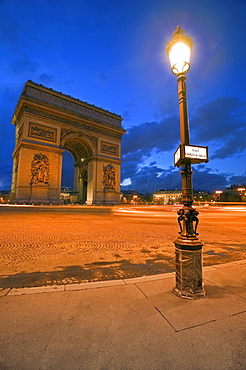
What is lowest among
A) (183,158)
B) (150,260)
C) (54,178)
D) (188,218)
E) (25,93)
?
(150,260)

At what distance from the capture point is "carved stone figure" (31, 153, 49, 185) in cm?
2811

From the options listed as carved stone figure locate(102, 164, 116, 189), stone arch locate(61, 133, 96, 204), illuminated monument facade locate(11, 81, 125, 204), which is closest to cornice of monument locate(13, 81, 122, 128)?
illuminated monument facade locate(11, 81, 125, 204)

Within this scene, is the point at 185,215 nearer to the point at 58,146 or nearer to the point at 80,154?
the point at 58,146

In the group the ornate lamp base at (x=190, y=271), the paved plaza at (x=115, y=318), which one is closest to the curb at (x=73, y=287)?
the paved plaza at (x=115, y=318)

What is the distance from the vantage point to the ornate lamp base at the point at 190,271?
263 centimetres

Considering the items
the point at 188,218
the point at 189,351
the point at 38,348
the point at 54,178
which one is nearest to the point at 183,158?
the point at 188,218

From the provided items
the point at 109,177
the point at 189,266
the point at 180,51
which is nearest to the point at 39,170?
the point at 109,177

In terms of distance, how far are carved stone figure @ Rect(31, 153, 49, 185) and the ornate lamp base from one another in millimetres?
28866

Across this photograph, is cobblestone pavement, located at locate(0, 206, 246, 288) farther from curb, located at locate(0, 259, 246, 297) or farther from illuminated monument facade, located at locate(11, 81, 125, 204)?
illuminated monument facade, located at locate(11, 81, 125, 204)

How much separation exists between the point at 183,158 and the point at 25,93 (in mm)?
34554

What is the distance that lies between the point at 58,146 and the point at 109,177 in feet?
35.7

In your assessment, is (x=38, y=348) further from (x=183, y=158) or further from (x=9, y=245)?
(x=9, y=245)

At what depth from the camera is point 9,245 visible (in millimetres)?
5230

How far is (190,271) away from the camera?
268 centimetres
